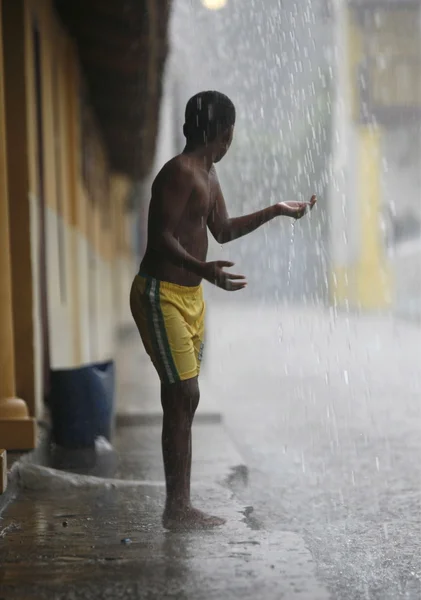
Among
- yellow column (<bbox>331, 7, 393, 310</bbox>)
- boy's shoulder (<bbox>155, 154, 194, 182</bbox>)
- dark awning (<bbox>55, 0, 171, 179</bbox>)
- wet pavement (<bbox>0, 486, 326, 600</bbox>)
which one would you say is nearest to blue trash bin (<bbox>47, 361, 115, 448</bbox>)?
wet pavement (<bbox>0, 486, 326, 600</bbox>)

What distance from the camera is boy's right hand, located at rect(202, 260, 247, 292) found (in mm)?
2945

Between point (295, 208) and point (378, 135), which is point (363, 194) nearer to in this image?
point (378, 135)

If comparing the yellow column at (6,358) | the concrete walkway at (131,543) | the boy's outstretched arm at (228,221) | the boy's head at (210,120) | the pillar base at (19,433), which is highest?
the boy's head at (210,120)

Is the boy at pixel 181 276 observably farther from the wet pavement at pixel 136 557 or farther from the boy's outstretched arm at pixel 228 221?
the wet pavement at pixel 136 557

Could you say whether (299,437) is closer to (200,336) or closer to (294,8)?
(200,336)

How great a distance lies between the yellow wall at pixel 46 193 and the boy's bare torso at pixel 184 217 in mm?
1831

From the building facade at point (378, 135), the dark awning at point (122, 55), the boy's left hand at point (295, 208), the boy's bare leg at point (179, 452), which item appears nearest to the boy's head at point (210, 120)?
the boy's left hand at point (295, 208)

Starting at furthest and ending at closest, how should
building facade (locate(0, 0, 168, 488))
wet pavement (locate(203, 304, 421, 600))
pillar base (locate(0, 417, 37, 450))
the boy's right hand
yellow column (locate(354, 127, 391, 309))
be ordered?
yellow column (locate(354, 127, 391, 309))
building facade (locate(0, 0, 168, 488))
pillar base (locate(0, 417, 37, 450))
wet pavement (locate(203, 304, 421, 600))
the boy's right hand

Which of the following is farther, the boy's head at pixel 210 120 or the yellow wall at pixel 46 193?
the yellow wall at pixel 46 193

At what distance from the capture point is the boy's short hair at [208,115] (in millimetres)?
3209

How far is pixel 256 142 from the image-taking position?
1044 inches

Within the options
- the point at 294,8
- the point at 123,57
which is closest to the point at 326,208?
the point at 294,8

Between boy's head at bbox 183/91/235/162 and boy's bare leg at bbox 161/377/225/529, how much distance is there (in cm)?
89

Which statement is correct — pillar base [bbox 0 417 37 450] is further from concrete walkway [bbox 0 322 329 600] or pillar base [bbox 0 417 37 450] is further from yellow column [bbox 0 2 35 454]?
concrete walkway [bbox 0 322 329 600]
